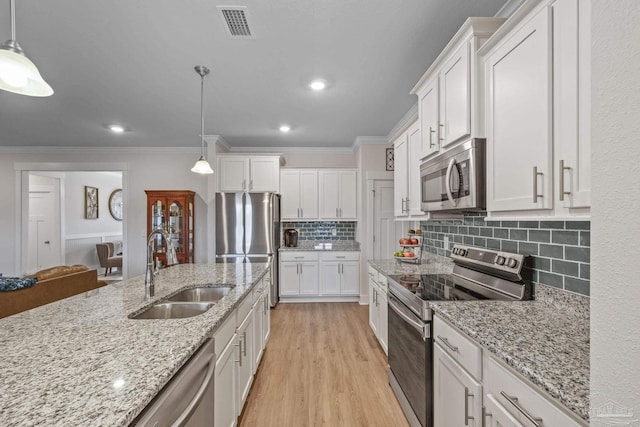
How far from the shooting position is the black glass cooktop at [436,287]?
5.47 ft

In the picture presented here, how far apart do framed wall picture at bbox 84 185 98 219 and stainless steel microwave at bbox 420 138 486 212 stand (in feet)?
26.1

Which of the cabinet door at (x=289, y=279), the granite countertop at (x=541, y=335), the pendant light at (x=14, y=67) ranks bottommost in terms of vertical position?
the cabinet door at (x=289, y=279)

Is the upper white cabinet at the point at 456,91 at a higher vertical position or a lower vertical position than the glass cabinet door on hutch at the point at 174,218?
higher

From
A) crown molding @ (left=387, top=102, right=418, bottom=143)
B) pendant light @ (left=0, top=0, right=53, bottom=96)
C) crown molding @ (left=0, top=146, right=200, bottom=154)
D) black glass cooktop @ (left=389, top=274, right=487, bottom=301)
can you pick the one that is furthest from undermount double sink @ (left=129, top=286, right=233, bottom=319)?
crown molding @ (left=0, top=146, right=200, bottom=154)

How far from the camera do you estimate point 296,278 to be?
4.62m

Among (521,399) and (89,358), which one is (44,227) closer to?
(89,358)

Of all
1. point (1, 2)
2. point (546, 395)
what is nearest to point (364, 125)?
point (1, 2)

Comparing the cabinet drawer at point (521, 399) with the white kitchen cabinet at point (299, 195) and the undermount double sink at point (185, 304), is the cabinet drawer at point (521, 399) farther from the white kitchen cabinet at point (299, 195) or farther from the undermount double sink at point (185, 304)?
the white kitchen cabinet at point (299, 195)

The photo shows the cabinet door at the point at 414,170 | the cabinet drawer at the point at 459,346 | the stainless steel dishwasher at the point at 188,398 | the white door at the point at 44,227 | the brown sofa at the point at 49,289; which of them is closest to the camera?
the stainless steel dishwasher at the point at 188,398

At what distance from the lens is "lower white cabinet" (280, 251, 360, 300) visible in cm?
462

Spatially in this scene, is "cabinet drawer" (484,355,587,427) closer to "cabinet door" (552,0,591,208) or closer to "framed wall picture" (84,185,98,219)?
"cabinet door" (552,0,591,208)

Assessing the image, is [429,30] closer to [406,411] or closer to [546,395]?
[546,395]

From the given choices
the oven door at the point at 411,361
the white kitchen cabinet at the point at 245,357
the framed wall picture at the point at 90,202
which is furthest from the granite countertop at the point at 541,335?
the framed wall picture at the point at 90,202

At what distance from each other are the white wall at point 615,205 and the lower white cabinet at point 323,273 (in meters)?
4.17
